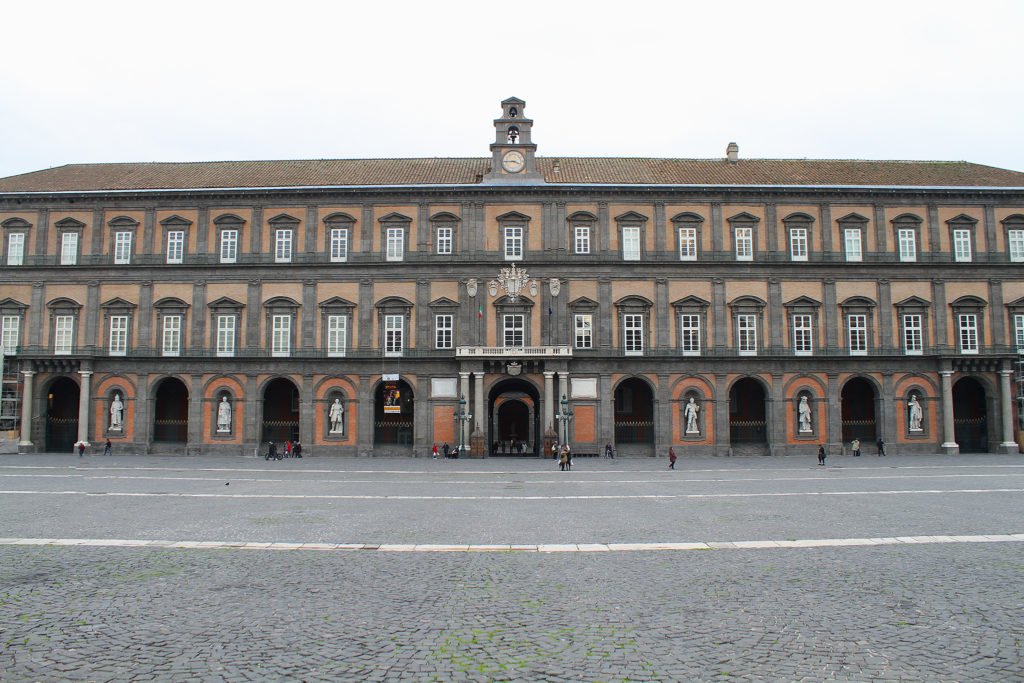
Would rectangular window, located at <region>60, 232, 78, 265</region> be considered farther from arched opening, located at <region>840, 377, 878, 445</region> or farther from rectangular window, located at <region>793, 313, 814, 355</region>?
arched opening, located at <region>840, 377, 878, 445</region>

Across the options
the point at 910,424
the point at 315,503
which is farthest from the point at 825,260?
the point at 315,503

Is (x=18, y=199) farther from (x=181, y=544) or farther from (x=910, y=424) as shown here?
(x=910, y=424)

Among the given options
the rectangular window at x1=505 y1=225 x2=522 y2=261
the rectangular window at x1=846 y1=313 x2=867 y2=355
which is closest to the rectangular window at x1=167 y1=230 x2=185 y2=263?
the rectangular window at x1=505 y1=225 x2=522 y2=261

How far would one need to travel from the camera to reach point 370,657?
869 cm

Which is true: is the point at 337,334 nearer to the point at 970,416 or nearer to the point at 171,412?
the point at 171,412

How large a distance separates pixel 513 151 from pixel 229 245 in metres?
20.3

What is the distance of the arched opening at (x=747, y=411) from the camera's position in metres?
48.1

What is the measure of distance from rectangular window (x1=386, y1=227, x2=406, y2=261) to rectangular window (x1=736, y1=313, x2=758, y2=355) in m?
22.8

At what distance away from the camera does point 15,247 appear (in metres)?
48.5

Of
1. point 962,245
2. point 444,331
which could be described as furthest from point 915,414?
point 444,331

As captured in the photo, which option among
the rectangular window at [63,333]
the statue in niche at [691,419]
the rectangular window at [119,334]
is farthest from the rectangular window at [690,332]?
the rectangular window at [63,333]

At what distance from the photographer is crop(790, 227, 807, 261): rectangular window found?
47.2 m

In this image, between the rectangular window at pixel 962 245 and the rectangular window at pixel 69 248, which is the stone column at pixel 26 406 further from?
the rectangular window at pixel 962 245

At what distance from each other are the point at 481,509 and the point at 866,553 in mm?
10745
